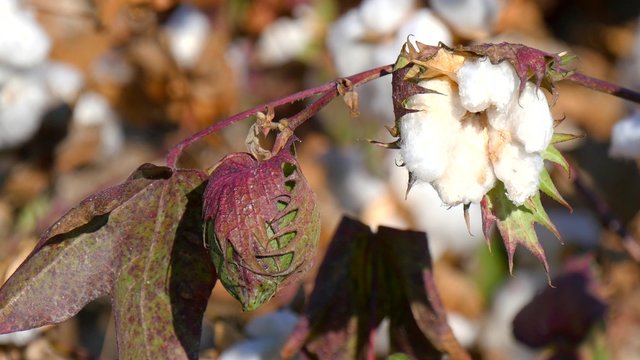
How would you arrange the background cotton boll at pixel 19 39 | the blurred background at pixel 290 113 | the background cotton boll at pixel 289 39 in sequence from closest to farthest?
the blurred background at pixel 290 113 → the background cotton boll at pixel 19 39 → the background cotton boll at pixel 289 39

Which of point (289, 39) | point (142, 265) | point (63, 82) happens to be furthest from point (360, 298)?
point (289, 39)

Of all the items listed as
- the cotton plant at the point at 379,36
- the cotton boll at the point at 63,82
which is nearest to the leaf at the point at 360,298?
the cotton plant at the point at 379,36

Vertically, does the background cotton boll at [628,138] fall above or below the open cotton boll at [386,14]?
below

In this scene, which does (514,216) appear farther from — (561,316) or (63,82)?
(63,82)

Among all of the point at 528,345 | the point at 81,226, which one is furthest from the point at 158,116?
the point at 81,226

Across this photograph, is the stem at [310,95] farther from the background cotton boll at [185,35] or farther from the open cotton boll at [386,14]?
the background cotton boll at [185,35]

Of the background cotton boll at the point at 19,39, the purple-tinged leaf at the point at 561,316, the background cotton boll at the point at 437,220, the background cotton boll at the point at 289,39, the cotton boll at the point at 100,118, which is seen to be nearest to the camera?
the purple-tinged leaf at the point at 561,316

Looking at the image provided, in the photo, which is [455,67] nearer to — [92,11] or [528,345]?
[528,345]
